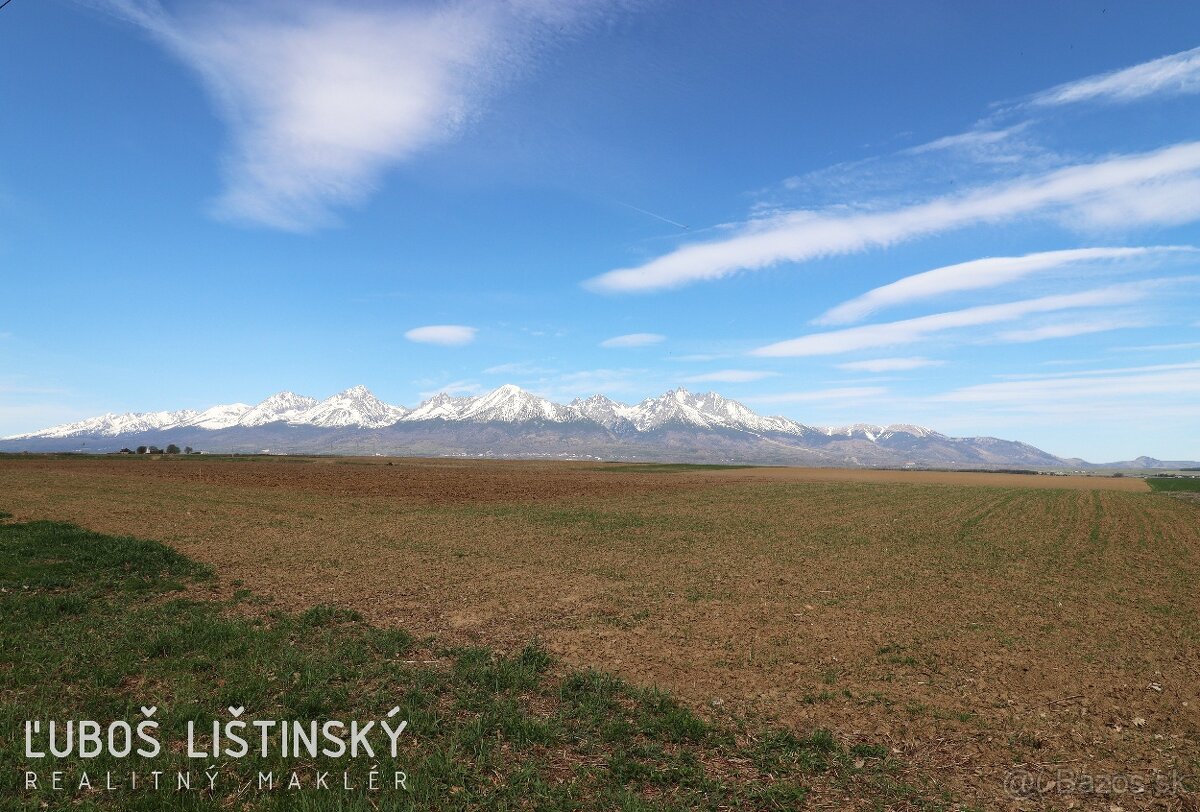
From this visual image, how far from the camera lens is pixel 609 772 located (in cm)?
816

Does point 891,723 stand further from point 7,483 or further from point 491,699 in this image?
point 7,483

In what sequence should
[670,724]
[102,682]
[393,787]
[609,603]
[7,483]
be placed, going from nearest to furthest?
[393,787] < [670,724] < [102,682] < [609,603] < [7,483]

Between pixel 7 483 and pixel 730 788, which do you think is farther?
pixel 7 483

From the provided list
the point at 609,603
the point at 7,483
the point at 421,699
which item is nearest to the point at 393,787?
the point at 421,699

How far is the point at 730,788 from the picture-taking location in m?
7.92

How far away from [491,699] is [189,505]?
37.9 m

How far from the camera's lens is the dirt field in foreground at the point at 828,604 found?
10.2m

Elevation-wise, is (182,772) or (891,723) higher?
(182,772)

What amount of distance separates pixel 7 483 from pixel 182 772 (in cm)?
6408

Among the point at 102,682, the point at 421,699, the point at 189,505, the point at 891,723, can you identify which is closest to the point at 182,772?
the point at 421,699

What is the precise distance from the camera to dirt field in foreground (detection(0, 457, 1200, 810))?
10.2m

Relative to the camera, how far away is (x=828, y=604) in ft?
58.8

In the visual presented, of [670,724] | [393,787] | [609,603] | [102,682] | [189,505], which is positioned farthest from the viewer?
[189,505]

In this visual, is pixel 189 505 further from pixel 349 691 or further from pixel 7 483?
pixel 349 691
